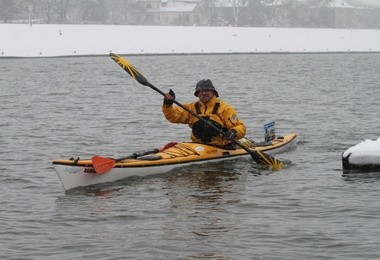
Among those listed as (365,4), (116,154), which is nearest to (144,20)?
(365,4)

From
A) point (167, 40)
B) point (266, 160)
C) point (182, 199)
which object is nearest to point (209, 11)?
point (167, 40)

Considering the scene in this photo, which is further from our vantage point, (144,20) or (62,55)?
(144,20)

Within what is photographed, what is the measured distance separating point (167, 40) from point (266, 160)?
188 feet

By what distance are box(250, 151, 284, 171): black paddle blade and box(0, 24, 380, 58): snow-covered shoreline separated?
152 ft

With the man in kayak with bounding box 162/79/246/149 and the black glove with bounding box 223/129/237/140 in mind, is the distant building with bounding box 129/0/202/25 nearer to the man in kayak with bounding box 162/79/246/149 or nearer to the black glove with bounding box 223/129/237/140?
the man in kayak with bounding box 162/79/246/149

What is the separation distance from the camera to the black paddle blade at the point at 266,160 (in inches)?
511

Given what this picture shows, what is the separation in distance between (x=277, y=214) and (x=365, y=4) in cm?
12837

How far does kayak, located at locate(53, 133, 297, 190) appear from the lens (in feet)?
35.9

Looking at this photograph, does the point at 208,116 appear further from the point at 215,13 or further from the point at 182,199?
the point at 215,13

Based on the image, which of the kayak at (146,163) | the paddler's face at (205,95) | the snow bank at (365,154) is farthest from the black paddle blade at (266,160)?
the snow bank at (365,154)


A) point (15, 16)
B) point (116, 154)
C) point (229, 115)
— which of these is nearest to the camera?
point (229, 115)

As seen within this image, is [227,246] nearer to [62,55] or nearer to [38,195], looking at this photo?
[38,195]

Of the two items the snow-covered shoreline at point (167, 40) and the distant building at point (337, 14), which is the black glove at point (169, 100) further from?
the distant building at point (337, 14)

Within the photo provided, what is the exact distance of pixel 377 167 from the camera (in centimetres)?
1191
